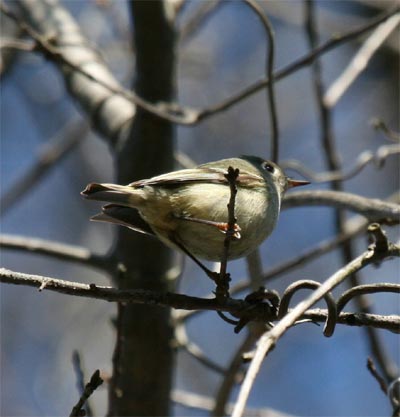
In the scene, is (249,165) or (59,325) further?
(59,325)

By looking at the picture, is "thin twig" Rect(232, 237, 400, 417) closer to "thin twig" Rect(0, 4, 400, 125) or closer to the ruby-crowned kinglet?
the ruby-crowned kinglet

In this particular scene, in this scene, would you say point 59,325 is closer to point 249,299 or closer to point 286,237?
point 286,237

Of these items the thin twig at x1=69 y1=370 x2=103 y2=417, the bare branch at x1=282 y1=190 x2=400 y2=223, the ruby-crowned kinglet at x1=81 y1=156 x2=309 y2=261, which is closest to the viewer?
the thin twig at x1=69 y1=370 x2=103 y2=417

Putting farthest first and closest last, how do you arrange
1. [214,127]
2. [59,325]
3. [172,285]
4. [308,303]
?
[214,127] → [59,325] → [172,285] → [308,303]

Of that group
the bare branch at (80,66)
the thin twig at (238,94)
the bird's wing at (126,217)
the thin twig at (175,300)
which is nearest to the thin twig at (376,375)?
the thin twig at (175,300)

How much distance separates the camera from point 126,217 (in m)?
2.30

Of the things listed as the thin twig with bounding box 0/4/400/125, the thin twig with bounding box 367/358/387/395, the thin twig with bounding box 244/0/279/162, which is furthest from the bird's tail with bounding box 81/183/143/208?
the thin twig with bounding box 367/358/387/395

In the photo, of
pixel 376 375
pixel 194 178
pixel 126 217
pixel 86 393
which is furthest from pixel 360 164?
pixel 86 393

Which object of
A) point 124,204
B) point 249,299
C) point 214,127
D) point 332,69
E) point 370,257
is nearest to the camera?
point 370,257

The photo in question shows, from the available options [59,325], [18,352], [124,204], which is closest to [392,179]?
[59,325]

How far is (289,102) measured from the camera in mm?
7945

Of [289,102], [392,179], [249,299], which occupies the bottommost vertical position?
[249,299]

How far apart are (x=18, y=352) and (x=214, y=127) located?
3229 millimetres

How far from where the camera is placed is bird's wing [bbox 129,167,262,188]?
2.29 metres
